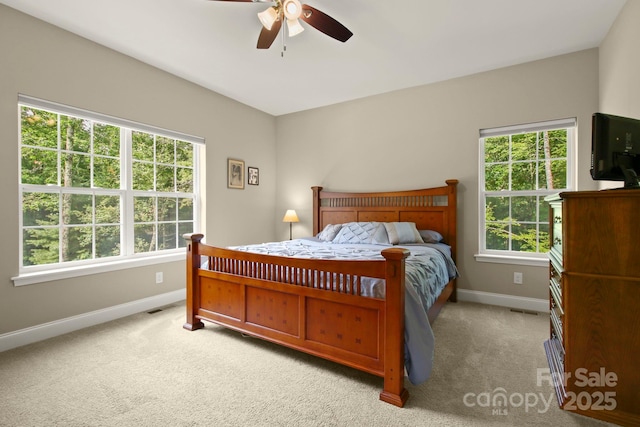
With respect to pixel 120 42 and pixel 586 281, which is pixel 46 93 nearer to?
pixel 120 42

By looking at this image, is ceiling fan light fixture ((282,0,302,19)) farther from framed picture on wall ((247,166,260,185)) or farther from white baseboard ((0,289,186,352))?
white baseboard ((0,289,186,352))

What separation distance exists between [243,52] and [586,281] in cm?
324

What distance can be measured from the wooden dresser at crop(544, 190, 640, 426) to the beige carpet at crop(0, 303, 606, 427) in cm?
17

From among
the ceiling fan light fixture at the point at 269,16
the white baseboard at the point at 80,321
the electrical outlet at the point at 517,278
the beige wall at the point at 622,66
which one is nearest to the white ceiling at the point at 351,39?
the beige wall at the point at 622,66

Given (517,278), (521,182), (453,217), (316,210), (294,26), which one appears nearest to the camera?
(294,26)

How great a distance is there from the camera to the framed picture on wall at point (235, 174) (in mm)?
4195

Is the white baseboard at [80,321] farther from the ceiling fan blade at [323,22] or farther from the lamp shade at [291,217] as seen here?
the ceiling fan blade at [323,22]

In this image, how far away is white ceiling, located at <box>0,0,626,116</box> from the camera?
2.32 metres

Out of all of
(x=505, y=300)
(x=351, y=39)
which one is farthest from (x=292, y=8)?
(x=505, y=300)

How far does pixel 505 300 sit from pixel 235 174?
3768mm

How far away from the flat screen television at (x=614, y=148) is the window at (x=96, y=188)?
3.79 metres

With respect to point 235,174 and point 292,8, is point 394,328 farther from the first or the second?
point 235,174

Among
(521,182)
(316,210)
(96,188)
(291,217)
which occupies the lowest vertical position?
(291,217)

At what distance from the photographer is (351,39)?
2760 mm
